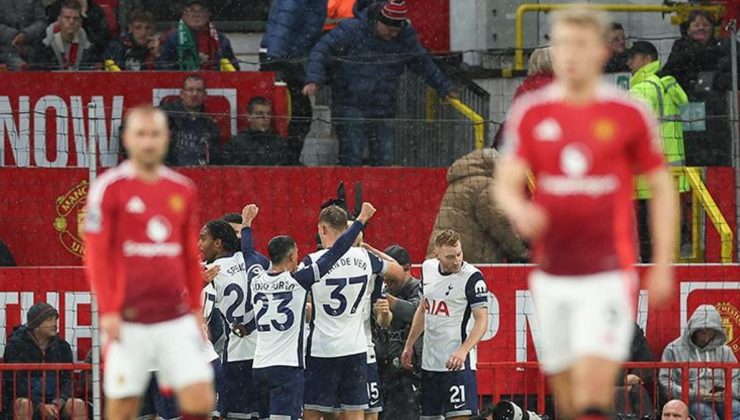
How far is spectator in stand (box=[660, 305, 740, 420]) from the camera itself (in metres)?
15.2

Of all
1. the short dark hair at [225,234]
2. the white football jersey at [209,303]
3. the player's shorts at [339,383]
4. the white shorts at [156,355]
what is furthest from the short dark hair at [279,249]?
the white shorts at [156,355]

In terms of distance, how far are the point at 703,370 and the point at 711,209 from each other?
1.75 m

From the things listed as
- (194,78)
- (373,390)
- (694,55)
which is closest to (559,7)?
(694,55)

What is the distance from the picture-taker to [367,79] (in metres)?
17.1

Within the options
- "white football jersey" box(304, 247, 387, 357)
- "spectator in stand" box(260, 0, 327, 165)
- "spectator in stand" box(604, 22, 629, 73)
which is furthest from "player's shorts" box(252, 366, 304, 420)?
"spectator in stand" box(604, 22, 629, 73)

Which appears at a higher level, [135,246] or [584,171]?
[584,171]

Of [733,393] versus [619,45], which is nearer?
[733,393]

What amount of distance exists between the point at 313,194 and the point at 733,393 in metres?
4.12

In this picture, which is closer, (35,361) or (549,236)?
(549,236)

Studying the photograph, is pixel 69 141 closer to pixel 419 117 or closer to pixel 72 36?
pixel 72 36

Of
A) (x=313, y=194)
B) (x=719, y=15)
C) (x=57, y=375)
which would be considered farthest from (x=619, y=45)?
(x=57, y=375)

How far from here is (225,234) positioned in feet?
47.6

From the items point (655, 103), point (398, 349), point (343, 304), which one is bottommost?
point (398, 349)

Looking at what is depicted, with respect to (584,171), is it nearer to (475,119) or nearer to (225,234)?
(225,234)
